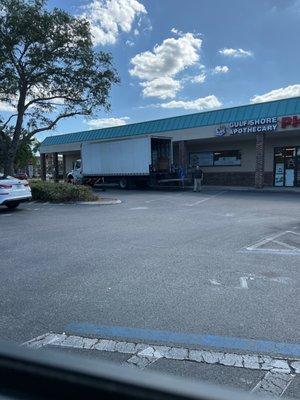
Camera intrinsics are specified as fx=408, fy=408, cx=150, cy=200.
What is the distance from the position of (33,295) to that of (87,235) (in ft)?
15.7

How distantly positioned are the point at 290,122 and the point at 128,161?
1104 centimetres

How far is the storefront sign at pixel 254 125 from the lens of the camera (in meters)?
24.8

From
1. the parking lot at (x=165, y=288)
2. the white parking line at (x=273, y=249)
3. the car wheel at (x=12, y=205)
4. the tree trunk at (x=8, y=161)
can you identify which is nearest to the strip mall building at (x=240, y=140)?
the tree trunk at (x=8, y=161)

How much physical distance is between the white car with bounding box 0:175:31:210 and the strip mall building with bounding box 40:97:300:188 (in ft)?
44.7

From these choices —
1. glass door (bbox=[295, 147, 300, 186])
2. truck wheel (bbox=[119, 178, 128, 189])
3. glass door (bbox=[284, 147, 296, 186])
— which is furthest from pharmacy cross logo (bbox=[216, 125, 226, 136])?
truck wheel (bbox=[119, 178, 128, 189])

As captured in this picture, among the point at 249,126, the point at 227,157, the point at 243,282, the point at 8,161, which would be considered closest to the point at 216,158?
the point at 227,157

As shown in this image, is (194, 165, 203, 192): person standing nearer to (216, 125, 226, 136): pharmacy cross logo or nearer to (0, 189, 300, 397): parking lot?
(216, 125, 226, 136): pharmacy cross logo

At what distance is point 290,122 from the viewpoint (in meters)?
23.9

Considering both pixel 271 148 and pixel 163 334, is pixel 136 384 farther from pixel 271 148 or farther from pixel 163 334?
pixel 271 148

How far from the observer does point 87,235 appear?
33.7ft

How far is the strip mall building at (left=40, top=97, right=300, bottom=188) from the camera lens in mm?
25234

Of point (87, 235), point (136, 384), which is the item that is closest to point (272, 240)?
point (87, 235)

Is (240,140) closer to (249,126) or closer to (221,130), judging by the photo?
(221,130)

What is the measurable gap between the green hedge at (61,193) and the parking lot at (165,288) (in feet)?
25.0
